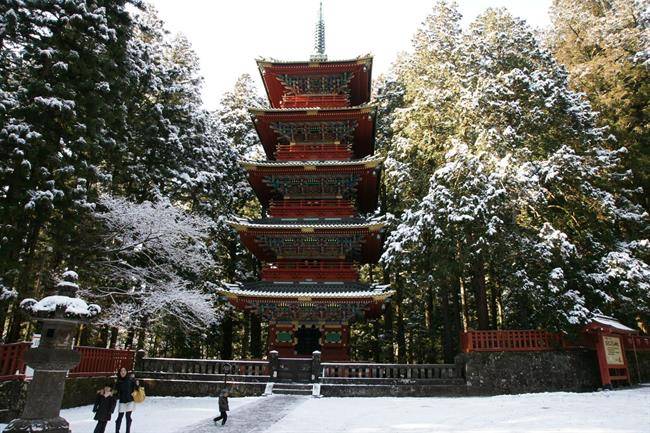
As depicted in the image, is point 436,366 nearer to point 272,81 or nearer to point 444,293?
point 444,293

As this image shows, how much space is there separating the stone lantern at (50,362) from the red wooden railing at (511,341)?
1273cm

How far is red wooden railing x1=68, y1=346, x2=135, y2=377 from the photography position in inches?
481

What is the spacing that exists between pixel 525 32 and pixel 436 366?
15.4m

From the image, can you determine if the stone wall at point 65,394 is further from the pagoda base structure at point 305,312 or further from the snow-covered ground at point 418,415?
the pagoda base structure at point 305,312

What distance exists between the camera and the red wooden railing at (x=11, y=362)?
9.23 m

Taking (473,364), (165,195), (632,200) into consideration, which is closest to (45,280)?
(165,195)

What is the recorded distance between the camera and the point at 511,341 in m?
15.1

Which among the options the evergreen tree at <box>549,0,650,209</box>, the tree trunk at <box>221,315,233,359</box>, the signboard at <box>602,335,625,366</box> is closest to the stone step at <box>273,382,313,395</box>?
the tree trunk at <box>221,315,233,359</box>

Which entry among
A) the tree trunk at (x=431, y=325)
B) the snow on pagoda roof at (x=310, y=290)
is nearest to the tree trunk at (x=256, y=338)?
the snow on pagoda roof at (x=310, y=290)

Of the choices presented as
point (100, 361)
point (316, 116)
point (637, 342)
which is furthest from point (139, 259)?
point (637, 342)

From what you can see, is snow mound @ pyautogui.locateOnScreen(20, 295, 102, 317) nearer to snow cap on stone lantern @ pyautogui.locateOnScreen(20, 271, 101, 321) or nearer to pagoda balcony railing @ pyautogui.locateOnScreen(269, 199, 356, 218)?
snow cap on stone lantern @ pyautogui.locateOnScreen(20, 271, 101, 321)

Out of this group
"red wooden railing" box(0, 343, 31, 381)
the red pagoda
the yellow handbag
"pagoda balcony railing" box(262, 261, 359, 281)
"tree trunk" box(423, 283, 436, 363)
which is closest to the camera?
the yellow handbag

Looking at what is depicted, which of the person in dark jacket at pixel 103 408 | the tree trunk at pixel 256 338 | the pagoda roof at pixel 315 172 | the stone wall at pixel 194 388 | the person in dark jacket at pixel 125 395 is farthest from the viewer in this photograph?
the tree trunk at pixel 256 338

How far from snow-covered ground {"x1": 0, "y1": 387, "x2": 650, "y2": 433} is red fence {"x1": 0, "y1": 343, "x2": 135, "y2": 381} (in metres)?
1.43
